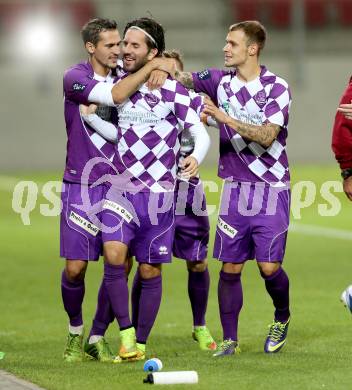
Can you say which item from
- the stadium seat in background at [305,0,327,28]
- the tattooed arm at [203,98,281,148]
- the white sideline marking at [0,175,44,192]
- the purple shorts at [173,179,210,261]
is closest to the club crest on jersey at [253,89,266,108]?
the tattooed arm at [203,98,281,148]

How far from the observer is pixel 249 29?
8203 millimetres

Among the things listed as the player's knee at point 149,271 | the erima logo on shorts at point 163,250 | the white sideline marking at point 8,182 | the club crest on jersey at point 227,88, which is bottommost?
the white sideline marking at point 8,182

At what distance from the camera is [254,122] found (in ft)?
26.7

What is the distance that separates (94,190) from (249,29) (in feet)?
5.15

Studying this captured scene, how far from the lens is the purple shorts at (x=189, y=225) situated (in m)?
8.88

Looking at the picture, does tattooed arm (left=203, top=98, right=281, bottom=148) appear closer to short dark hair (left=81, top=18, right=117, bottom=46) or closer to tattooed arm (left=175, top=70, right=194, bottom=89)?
tattooed arm (left=175, top=70, right=194, bottom=89)

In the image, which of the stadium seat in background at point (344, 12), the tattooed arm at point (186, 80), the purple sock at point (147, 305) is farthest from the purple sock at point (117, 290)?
the stadium seat in background at point (344, 12)

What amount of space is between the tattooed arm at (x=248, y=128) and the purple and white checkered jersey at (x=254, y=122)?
96 mm

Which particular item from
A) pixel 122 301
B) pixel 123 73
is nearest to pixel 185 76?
pixel 123 73

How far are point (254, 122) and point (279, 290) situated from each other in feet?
3.90

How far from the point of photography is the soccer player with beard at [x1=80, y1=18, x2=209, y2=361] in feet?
25.4

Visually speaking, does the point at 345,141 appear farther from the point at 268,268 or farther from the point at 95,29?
the point at 95,29

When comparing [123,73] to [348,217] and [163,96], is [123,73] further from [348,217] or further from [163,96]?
[348,217]

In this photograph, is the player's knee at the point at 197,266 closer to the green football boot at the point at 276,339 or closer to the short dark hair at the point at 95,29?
the green football boot at the point at 276,339
